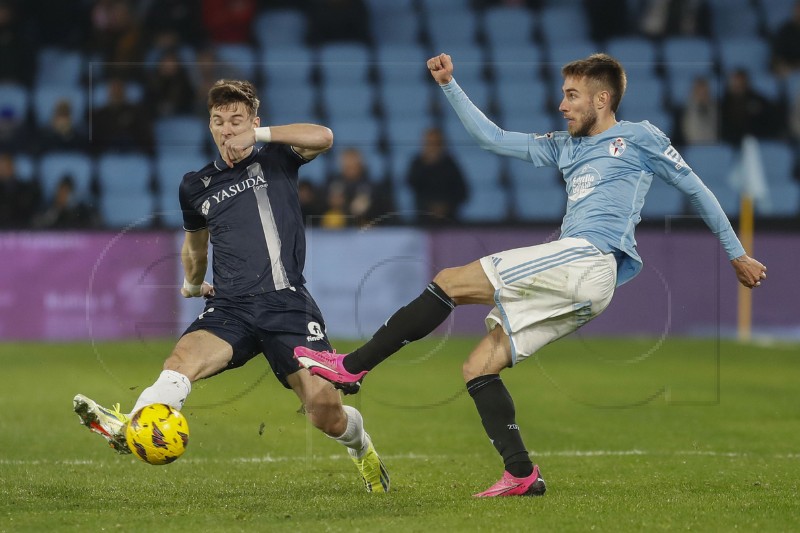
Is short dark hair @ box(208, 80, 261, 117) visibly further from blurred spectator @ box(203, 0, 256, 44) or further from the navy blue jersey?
blurred spectator @ box(203, 0, 256, 44)

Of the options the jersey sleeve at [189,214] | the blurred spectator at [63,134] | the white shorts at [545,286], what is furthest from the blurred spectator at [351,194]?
the white shorts at [545,286]

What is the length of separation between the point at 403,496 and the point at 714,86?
12.8 metres

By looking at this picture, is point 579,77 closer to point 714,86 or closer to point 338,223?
Answer: point 338,223

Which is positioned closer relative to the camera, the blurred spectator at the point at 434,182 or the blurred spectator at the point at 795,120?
the blurred spectator at the point at 434,182

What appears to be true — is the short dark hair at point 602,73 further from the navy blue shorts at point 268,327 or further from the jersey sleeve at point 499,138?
the navy blue shorts at point 268,327

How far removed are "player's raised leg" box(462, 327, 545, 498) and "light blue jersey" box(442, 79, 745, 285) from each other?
0.71 m

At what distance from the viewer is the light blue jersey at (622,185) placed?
6477 mm

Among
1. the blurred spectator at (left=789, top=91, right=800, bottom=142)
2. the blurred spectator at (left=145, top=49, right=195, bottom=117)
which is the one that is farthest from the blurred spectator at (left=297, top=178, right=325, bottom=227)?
the blurred spectator at (left=789, top=91, right=800, bottom=142)

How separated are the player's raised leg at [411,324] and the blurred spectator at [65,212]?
10113 mm

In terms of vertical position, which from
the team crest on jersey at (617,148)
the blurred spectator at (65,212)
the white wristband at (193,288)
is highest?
the team crest on jersey at (617,148)

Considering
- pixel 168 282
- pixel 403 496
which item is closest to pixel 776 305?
pixel 168 282

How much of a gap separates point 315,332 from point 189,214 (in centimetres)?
103

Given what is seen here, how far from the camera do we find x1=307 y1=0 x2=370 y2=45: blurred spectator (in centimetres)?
1959

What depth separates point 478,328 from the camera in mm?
15781
